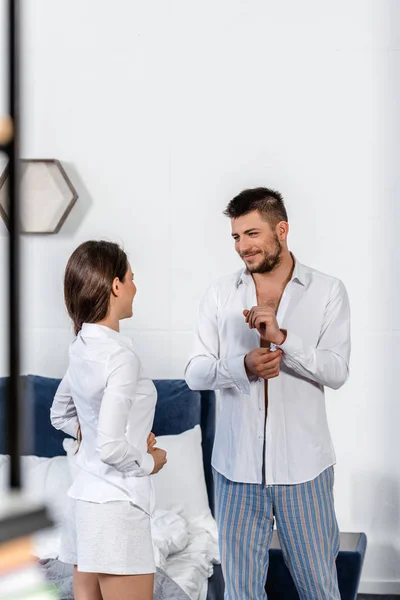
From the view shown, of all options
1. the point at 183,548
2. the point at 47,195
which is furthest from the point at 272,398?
the point at 47,195

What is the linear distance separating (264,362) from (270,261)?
379mm

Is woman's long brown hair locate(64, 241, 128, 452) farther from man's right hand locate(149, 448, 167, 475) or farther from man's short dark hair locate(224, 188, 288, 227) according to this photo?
man's short dark hair locate(224, 188, 288, 227)

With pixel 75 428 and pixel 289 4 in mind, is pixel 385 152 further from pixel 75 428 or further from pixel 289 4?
pixel 75 428

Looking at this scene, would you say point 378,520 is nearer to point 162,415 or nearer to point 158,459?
point 162,415

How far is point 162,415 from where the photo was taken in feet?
11.0

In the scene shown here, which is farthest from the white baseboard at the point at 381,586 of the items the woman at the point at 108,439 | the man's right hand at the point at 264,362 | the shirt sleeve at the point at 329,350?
the woman at the point at 108,439

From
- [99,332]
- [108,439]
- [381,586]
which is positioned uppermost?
[99,332]

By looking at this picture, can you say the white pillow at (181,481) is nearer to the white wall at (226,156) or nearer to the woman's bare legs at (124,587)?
the white wall at (226,156)

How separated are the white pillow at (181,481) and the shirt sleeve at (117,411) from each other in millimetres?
1220

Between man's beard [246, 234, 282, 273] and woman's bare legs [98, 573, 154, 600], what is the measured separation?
1018mm

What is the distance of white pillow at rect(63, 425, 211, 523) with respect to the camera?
3.21 meters

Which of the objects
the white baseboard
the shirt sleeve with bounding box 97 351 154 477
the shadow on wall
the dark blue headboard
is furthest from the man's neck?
the white baseboard

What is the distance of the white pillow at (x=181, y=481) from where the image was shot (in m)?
3.21

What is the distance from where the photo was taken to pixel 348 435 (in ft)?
11.6
